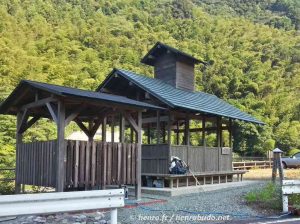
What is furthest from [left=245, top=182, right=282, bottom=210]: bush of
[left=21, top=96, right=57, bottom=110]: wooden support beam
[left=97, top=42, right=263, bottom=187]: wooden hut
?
[left=21, top=96, right=57, bottom=110]: wooden support beam

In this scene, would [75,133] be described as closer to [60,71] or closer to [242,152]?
[60,71]

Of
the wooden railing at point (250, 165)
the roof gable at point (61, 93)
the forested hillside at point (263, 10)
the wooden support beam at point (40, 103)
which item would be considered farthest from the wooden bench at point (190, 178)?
the forested hillside at point (263, 10)

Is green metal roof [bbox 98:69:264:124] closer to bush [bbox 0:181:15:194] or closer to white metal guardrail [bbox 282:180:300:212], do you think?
bush [bbox 0:181:15:194]

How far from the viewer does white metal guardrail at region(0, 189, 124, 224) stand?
4.98 m

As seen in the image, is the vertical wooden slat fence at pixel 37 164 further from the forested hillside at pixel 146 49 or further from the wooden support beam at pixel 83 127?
the forested hillside at pixel 146 49

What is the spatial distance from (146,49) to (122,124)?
4546 cm

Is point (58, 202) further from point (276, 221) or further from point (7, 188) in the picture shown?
point (7, 188)

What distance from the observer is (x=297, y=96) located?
49.2 metres

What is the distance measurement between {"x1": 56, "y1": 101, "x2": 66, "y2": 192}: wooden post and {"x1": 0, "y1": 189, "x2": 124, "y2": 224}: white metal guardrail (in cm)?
356

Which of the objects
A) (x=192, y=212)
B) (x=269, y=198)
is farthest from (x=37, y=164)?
(x=269, y=198)

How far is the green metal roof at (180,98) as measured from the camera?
1437cm

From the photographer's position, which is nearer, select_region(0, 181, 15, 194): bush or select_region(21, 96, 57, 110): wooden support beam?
select_region(21, 96, 57, 110): wooden support beam

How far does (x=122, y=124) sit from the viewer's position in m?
14.2

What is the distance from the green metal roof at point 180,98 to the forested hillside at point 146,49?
37.1 feet
